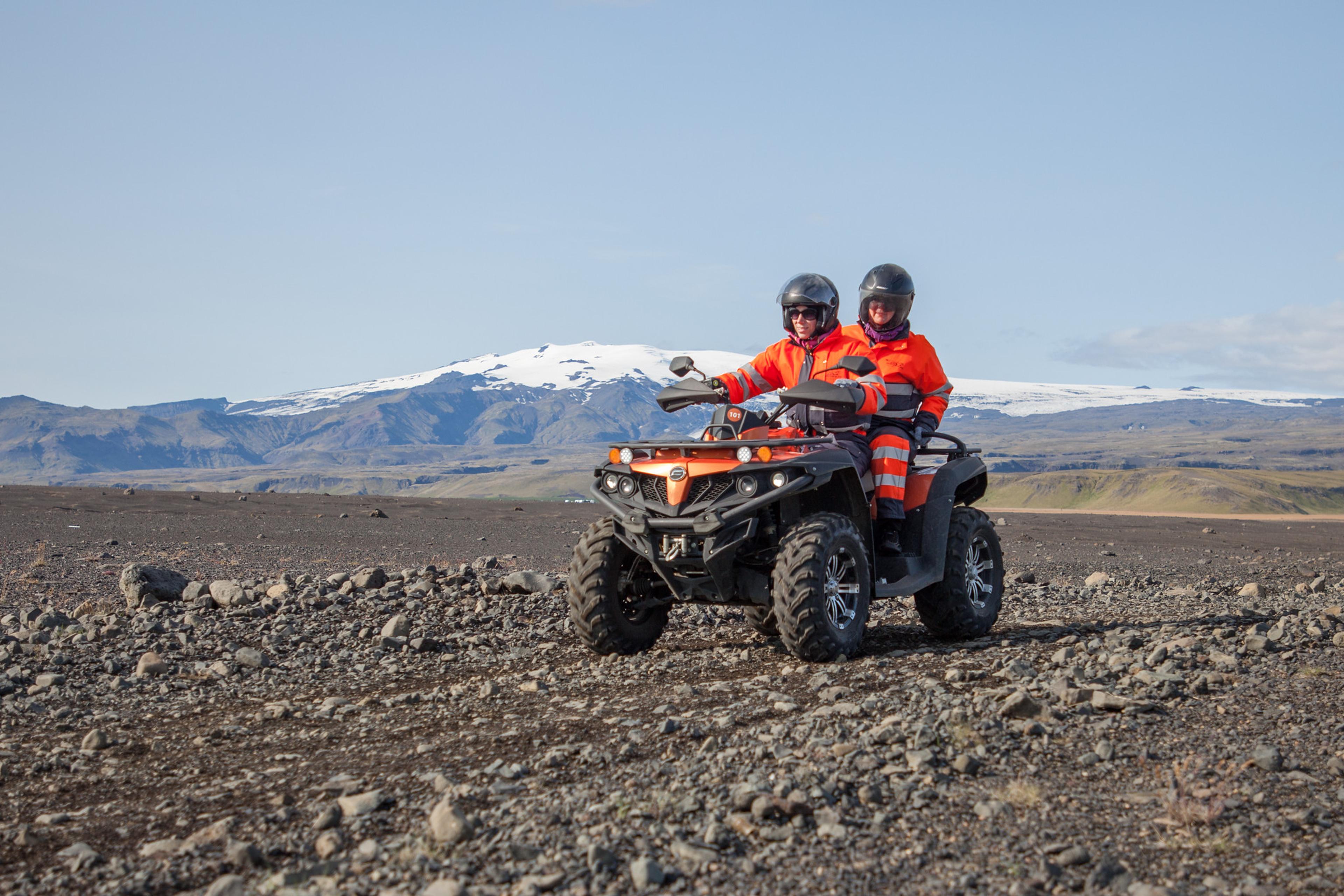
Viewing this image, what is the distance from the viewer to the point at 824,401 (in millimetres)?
8055

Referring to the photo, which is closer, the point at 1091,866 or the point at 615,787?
the point at 1091,866

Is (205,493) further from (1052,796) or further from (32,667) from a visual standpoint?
(1052,796)

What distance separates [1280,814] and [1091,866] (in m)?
1.06

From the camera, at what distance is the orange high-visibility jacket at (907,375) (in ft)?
29.5

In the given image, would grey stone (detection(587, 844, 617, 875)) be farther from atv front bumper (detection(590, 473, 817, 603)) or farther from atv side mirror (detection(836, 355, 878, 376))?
atv side mirror (detection(836, 355, 878, 376))

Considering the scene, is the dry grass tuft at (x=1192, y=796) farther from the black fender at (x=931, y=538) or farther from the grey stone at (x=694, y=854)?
the black fender at (x=931, y=538)

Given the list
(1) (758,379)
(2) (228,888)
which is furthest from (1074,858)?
(1) (758,379)

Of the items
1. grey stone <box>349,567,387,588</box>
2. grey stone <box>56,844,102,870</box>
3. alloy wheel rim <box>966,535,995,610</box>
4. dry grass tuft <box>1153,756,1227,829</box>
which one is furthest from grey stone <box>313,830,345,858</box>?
grey stone <box>349,567,387,588</box>

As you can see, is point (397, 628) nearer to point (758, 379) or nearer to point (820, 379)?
point (758, 379)

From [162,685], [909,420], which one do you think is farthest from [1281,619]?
[162,685]

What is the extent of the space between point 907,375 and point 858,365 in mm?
1390

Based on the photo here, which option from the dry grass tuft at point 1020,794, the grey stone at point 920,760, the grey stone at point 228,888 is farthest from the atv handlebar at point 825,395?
the grey stone at point 228,888

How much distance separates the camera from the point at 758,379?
9531 millimetres

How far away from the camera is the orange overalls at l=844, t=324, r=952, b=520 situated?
882 cm
